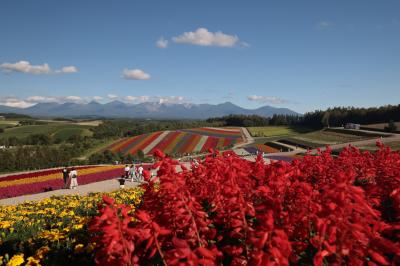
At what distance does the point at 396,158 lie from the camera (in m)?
9.22

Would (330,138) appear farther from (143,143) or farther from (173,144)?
(143,143)

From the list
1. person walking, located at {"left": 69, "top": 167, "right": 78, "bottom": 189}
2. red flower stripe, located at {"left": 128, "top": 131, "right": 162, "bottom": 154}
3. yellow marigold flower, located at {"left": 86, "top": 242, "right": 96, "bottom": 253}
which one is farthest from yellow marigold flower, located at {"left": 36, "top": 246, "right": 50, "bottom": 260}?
red flower stripe, located at {"left": 128, "top": 131, "right": 162, "bottom": 154}

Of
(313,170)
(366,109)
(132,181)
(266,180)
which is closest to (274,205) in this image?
(266,180)

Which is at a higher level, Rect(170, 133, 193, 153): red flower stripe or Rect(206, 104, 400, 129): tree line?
Rect(206, 104, 400, 129): tree line

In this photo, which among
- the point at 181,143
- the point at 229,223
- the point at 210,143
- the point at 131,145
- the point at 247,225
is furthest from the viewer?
the point at 181,143

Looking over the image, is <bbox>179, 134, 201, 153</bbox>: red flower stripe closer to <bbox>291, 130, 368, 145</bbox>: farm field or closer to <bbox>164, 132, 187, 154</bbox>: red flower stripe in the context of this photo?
<bbox>164, 132, 187, 154</bbox>: red flower stripe

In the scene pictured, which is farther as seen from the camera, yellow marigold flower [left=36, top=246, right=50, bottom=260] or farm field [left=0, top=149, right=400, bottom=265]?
yellow marigold flower [left=36, top=246, right=50, bottom=260]

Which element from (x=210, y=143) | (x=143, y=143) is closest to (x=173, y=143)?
(x=143, y=143)

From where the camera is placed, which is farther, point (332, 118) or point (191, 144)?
point (332, 118)

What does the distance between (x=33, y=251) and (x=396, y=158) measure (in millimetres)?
8712

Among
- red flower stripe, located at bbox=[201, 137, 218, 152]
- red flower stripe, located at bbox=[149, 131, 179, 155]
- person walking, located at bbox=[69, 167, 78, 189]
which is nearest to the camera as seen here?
person walking, located at bbox=[69, 167, 78, 189]

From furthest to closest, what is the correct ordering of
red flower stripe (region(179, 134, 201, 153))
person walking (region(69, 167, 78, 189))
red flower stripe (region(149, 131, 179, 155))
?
1. red flower stripe (region(149, 131, 179, 155))
2. red flower stripe (region(179, 134, 201, 153))
3. person walking (region(69, 167, 78, 189))

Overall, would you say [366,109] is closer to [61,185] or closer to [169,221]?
[61,185]

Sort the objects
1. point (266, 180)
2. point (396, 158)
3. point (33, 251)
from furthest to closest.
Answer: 1. point (396, 158)
2. point (33, 251)
3. point (266, 180)
